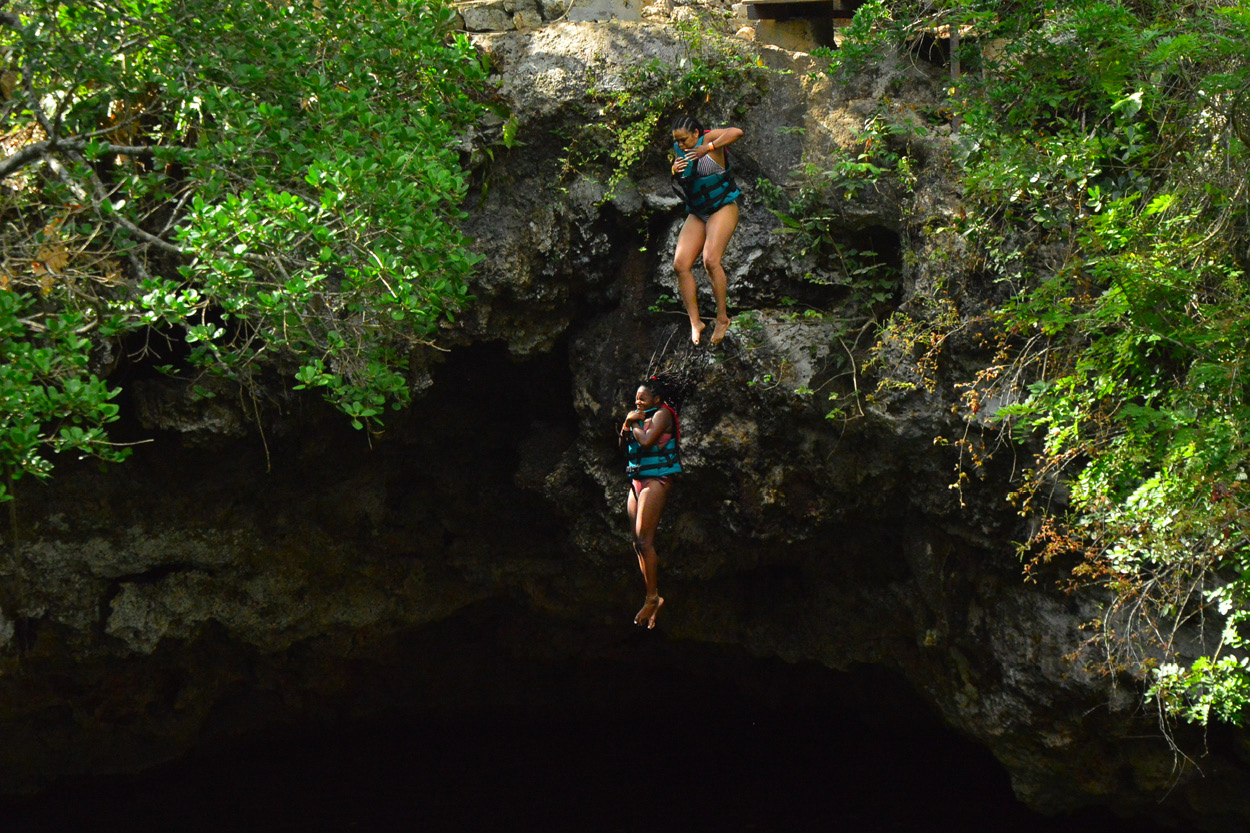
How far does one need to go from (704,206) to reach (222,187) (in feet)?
8.25

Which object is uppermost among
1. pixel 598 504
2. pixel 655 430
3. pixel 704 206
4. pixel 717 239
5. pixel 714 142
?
pixel 714 142

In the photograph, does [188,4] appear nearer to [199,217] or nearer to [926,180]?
[199,217]

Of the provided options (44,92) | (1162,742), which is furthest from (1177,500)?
(44,92)

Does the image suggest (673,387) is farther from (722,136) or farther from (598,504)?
(722,136)

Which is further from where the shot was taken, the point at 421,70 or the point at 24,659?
the point at 24,659

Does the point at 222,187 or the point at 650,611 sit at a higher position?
the point at 222,187

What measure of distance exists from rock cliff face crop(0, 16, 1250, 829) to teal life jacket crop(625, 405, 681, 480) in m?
0.44

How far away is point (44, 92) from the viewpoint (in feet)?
17.5

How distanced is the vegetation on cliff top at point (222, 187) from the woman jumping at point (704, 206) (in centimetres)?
122

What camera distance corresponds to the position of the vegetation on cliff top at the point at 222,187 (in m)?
4.91

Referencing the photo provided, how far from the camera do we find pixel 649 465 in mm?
6316

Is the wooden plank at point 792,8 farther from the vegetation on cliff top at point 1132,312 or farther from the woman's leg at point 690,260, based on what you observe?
the woman's leg at point 690,260

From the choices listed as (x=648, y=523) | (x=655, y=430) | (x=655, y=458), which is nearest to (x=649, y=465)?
(x=655, y=458)

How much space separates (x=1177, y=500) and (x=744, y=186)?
312 centimetres
